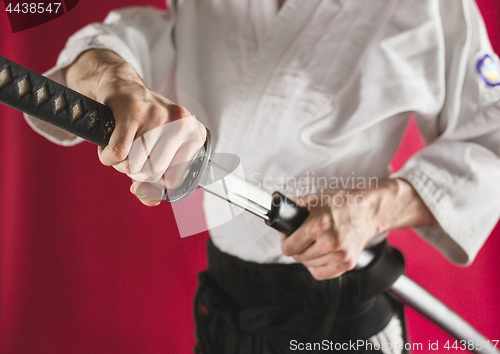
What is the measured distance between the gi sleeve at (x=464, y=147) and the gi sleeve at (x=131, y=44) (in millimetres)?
329

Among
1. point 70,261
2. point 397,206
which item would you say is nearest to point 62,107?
point 397,206

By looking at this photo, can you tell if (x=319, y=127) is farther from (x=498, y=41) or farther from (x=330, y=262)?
(x=498, y=41)

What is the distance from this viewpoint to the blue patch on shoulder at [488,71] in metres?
0.38

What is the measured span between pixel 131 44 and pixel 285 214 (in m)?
0.26

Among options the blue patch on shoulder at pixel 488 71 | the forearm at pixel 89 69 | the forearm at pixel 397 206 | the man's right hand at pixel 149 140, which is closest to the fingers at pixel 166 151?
the man's right hand at pixel 149 140

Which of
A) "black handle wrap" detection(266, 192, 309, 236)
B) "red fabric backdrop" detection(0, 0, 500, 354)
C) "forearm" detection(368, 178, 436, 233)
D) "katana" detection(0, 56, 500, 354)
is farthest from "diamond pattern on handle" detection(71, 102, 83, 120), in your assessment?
"red fabric backdrop" detection(0, 0, 500, 354)

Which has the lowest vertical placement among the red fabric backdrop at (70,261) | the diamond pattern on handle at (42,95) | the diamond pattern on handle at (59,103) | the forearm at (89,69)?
the red fabric backdrop at (70,261)

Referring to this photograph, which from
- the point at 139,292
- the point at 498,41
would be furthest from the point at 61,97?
the point at 498,41

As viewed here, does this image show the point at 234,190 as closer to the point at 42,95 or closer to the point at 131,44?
the point at 42,95

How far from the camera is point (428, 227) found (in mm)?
417

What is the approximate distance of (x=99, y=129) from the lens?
179 mm

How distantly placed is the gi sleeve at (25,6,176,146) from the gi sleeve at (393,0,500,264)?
1.08 ft

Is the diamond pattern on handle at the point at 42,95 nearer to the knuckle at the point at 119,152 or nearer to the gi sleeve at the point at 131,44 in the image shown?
the knuckle at the point at 119,152

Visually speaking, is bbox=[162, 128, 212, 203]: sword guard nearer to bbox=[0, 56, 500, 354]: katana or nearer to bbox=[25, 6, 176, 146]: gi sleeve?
bbox=[0, 56, 500, 354]: katana
